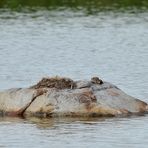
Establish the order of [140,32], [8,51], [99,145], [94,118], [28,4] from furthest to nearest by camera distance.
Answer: [28,4], [140,32], [8,51], [94,118], [99,145]

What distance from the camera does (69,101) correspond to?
27.7 metres

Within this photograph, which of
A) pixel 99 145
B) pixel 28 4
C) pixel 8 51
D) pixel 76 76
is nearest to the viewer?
pixel 99 145

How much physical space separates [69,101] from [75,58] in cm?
1547

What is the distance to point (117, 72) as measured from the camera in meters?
38.0

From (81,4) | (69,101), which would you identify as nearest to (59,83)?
(69,101)

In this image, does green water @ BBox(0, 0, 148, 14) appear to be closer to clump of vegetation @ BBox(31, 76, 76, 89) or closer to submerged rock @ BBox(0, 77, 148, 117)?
clump of vegetation @ BBox(31, 76, 76, 89)

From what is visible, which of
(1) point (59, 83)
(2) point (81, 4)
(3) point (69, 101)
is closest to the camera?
(3) point (69, 101)

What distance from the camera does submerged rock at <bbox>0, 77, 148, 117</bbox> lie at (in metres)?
27.6

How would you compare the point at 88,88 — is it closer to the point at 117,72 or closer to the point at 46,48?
the point at 117,72

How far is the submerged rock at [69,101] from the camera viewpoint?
2764 cm

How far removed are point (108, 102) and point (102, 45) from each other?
21461 mm

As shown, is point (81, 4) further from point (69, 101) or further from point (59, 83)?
point (69, 101)

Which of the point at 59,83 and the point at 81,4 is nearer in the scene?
the point at 59,83

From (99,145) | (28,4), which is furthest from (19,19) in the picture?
(99,145)
